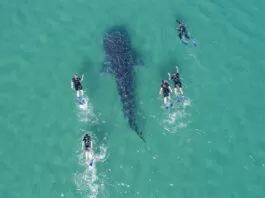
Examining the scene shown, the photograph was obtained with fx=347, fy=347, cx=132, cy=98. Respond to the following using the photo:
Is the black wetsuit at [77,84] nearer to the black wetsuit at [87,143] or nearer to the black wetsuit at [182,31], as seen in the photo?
the black wetsuit at [87,143]

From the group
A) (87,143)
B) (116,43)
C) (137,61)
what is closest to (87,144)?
(87,143)

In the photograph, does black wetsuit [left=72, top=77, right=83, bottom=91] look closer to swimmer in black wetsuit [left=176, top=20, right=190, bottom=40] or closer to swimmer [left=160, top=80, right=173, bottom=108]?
swimmer [left=160, top=80, right=173, bottom=108]

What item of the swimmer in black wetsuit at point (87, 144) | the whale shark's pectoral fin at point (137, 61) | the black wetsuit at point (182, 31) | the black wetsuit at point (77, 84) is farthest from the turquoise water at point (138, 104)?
the black wetsuit at point (77, 84)

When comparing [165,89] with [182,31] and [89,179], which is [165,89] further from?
[89,179]

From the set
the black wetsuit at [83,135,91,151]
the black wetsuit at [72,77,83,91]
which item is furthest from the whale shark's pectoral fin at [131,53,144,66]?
the black wetsuit at [83,135,91,151]

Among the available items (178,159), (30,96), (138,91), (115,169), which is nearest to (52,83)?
(30,96)

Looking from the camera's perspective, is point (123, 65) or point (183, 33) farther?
point (183, 33)

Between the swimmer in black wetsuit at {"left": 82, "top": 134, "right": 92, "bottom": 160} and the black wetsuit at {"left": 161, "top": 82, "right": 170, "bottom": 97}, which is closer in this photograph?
the swimmer in black wetsuit at {"left": 82, "top": 134, "right": 92, "bottom": 160}
